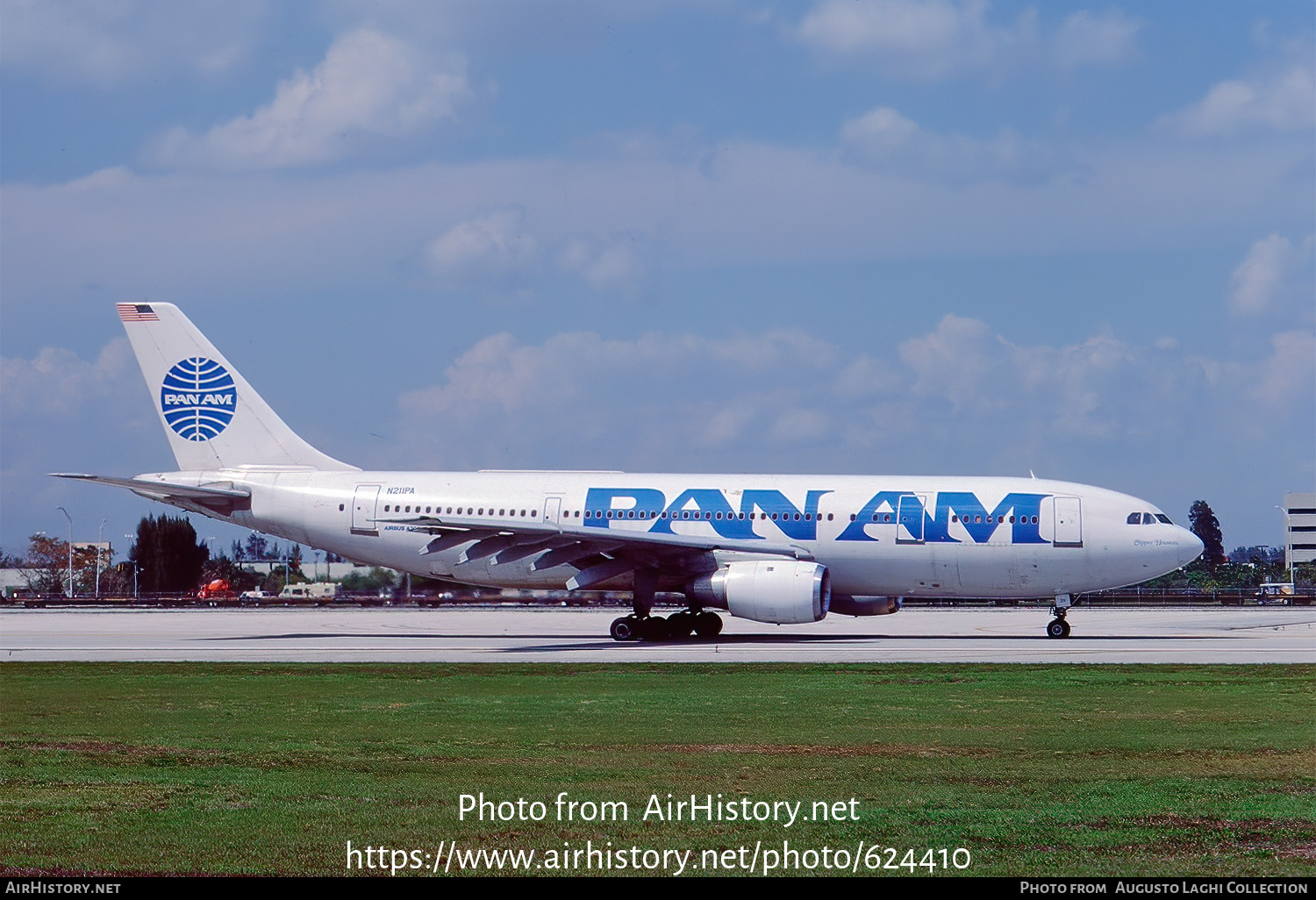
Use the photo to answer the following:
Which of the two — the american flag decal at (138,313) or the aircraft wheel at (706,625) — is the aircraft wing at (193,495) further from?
the aircraft wheel at (706,625)

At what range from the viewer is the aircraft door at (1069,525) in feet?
104

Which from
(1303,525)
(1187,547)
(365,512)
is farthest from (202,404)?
(1303,525)

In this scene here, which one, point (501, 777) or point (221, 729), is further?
point (221, 729)

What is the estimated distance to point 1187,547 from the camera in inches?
1252

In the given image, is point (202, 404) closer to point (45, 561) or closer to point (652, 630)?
point (652, 630)

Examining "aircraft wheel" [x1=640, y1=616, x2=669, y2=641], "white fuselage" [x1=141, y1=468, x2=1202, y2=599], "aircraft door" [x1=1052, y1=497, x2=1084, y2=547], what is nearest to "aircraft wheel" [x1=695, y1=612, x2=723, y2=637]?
"aircraft wheel" [x1=640, y1=616, x2=669, y2=641]

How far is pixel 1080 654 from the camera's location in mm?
25922

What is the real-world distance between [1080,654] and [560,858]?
64.1 ft

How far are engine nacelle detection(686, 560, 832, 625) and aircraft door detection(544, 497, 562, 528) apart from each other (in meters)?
4.56

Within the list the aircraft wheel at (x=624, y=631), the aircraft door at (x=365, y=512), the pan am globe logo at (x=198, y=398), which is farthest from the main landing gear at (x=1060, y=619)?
the pan am globe logo at (x=198, y=398)

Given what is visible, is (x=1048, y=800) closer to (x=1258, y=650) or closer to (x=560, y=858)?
(x=560, y=858)

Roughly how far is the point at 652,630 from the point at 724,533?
288 cm

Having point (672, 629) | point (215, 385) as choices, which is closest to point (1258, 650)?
point (672, 629)
